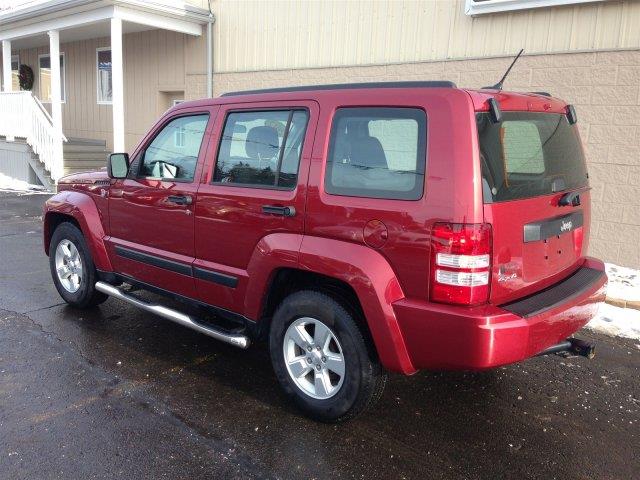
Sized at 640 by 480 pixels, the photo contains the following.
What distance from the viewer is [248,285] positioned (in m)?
3.54

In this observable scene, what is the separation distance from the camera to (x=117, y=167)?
438 cm

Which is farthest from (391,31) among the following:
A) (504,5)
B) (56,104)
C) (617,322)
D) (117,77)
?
(56,104)

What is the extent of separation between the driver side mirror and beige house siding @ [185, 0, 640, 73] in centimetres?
575

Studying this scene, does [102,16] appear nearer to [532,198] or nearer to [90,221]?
[90,221]

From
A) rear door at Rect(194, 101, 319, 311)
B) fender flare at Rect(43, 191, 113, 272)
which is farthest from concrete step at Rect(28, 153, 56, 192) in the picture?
rear door at Rect(194, 101, 319, 311)

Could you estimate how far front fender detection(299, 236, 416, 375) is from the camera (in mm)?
2881

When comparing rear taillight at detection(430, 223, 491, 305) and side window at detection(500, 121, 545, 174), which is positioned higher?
side window at detection(500, 121, 545, 174)

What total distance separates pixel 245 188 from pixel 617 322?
3.77 metres

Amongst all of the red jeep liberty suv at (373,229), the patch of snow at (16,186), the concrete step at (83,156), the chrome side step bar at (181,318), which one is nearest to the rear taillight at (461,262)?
the red jeep liberty suv at (373,229)

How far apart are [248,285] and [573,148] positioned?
2233 mm

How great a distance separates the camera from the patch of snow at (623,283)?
5.93 meters

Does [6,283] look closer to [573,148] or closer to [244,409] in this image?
[244,409]

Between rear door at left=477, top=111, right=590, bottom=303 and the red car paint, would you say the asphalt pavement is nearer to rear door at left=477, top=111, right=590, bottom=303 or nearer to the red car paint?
the red car paint

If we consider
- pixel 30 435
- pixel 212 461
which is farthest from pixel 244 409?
pixel 30 435
